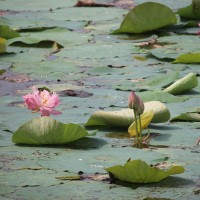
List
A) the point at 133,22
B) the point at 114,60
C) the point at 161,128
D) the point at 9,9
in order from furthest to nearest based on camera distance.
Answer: the point at 9,9 → the point at 133,22 → the point at 114,60 → the point at 161,128

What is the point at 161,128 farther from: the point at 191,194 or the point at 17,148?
the point at 191,194

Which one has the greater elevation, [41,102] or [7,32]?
[41,102]

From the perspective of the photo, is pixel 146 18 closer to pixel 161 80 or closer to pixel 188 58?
pixel 188 58

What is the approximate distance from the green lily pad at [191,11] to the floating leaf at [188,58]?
109 cm

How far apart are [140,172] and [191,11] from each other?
3.01 m

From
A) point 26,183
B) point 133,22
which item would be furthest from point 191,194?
point 133,22

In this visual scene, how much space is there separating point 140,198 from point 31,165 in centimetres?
39

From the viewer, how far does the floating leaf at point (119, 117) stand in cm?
271

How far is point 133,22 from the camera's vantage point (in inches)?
182

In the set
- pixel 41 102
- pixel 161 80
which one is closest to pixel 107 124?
pixel 41 102

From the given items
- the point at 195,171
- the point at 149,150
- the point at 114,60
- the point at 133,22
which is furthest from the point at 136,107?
the point at 133,22

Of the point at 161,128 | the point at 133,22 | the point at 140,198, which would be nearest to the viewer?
the point at 140,198

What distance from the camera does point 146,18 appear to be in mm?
4629

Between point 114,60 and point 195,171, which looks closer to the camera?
point 195,171
